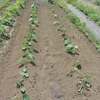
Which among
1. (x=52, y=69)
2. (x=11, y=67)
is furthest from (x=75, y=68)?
(x=11, y=67)

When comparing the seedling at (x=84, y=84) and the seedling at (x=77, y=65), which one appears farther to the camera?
the seedling at (x=77, y=65)

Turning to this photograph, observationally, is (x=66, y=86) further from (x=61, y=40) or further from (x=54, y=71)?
(x=61, y=40)

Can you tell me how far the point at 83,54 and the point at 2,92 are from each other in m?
3.35

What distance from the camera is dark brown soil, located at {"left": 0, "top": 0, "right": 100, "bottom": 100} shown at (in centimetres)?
A: 382

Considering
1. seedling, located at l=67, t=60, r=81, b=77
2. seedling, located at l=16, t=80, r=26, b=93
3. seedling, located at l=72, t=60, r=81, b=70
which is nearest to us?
seedling, located at l=16, t=80, r=26, b=93

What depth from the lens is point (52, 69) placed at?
4.81 metres

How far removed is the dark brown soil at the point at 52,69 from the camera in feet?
12.5

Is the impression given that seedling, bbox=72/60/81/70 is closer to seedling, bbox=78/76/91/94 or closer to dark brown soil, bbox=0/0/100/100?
dark brown soil, bbox=0/0/100/100

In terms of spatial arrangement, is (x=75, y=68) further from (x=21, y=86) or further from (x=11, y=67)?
(x=11, y=67)

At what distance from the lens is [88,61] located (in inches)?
200

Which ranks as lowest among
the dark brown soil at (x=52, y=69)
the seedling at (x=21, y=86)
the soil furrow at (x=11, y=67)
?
the dark brown soil at (x=52, y=69)

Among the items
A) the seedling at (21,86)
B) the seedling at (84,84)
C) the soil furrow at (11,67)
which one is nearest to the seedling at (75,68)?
the seedling at (84,84)

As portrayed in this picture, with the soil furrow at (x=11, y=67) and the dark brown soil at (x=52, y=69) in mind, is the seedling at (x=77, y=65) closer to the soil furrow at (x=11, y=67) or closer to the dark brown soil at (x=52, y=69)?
the dark brown soil at (x=52, y=69)

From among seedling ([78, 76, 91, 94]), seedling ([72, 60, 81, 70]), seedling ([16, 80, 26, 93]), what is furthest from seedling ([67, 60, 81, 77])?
seedling ([16, 80, 26, 93])
